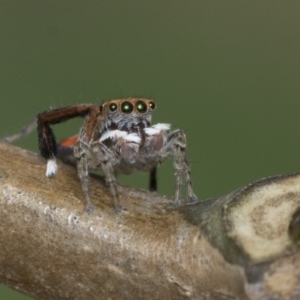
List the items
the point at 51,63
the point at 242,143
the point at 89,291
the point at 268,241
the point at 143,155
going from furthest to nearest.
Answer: the point at 51,63 < the point at 242,143 < the point at 143,155 < the point at 89,291 < the point at 268,241

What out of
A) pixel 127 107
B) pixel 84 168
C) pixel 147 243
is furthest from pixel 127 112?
pixel 147 243

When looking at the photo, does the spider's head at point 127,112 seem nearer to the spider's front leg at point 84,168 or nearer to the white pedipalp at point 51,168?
the spider's front leg at point 84,168

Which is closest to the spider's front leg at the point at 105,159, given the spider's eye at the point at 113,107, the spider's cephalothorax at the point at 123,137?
the spider's cephalothorax at the point at 123,137

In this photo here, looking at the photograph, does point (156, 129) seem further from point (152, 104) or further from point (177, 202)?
point (177, 202)

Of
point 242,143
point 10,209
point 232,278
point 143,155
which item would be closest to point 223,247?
point 232,278

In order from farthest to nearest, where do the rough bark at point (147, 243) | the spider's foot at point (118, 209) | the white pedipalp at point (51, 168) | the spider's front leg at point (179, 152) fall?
the spider's front leg at point (179, 152) → the white pedipalp at point (51, 168) → the spider's foot at point (118, 209) → the rough bark at point (147, 243)

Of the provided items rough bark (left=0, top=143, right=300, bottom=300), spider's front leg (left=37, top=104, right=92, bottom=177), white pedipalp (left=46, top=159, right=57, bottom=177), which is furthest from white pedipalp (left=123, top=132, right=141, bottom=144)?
rough bark (left=0, top=143, right=300, bottom=300)

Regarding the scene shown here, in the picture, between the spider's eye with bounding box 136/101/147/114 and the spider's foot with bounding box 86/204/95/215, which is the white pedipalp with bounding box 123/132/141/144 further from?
the spider's foot with bounding box 86/204/95/215

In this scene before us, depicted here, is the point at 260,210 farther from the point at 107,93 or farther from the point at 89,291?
the point at 107,93
